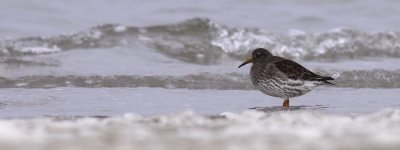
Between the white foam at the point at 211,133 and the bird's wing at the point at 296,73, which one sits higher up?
the bird's wing at the point at 296,73

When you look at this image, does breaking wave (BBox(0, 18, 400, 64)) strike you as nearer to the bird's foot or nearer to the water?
the water

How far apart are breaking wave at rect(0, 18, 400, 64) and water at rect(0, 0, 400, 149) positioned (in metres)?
0.02

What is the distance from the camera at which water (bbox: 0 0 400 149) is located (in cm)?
507

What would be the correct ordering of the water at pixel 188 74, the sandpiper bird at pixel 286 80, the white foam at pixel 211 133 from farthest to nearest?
the sandpiper bird at pixel 286 80 → the water at pixel 188 74 → the white foam at pixel 211 133

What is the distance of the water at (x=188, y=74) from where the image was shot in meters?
5.07

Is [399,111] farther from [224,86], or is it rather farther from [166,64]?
[166,64]

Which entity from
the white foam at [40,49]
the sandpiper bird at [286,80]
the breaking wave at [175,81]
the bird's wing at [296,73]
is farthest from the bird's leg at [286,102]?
the white foam at [40,49]

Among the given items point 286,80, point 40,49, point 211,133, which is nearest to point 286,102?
point 286,80

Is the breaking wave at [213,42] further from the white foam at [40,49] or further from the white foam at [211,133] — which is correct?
the white foam at [211,133]

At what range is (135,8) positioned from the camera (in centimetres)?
1748

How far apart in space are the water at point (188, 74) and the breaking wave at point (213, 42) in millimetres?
22

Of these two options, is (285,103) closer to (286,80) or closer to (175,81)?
(286,80)

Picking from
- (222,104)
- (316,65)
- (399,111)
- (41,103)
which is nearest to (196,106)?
(222,104)

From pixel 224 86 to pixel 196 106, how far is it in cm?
183
